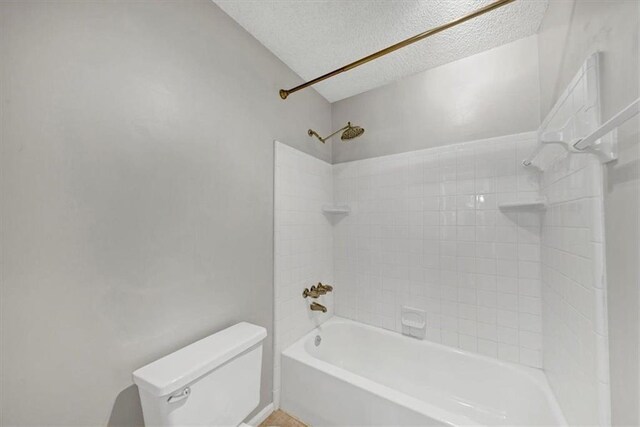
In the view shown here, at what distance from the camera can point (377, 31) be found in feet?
4.85

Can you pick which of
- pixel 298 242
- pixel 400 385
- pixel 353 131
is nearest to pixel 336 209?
pixel 298 242

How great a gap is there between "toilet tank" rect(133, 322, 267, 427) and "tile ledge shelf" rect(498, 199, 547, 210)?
1571mm

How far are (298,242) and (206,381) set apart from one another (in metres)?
1.02

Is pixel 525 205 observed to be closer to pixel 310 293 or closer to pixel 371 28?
pixel 371 28

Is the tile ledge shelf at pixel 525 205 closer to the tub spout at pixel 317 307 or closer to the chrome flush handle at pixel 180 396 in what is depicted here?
the tub spout at pixel 317 307

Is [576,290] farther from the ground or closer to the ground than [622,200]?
closer to the ground

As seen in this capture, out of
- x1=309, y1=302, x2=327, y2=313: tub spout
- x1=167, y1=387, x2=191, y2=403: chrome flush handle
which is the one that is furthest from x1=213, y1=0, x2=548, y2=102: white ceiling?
x1=167, y1=387, x2=191, y2=403: chrome flush handle

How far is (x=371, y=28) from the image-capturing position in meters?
1.46

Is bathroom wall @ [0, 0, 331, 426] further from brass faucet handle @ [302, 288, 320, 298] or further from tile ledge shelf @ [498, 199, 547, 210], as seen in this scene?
tile ledge shelf @ [498, 199, 547, 210]

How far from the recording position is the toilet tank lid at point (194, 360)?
34.0 inches

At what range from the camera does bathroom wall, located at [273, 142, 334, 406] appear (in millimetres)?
1660

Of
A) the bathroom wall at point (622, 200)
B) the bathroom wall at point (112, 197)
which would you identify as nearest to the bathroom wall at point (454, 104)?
the bathroom wall at point (622, 200)

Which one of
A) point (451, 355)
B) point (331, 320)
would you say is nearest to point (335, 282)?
point (331, 320)

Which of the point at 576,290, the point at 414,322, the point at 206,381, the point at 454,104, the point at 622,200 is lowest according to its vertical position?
the point at 414,322
